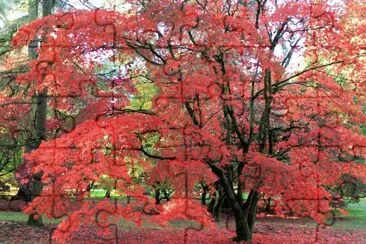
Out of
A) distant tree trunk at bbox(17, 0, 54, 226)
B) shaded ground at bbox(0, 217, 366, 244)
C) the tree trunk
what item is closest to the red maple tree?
the tree trunk

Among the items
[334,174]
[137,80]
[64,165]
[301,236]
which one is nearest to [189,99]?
[137,80]

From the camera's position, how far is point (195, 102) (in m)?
9.55

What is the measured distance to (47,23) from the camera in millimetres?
8445

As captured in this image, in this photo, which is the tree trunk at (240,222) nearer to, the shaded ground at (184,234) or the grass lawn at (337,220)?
the shaded ground at (184,234)

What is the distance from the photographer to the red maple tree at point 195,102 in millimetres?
8016

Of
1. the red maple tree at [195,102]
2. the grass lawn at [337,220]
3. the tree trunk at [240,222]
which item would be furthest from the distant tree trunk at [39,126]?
the tree trunk at [240,222]

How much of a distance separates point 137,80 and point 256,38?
307 centimetres

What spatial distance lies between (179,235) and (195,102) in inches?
155

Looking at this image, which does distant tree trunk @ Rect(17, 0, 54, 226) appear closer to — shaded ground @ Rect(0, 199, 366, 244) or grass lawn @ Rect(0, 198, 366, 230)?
shaded ground @ Rect(0, 199, 366, 244)

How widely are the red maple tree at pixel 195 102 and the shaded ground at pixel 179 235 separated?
1.36m

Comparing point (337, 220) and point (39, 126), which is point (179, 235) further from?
point (337, 220)

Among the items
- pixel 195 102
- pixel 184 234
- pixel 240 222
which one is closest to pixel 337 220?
pixel 184 234

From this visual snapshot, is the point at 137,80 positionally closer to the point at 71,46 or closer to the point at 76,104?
the point at 71,46

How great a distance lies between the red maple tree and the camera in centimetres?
802
